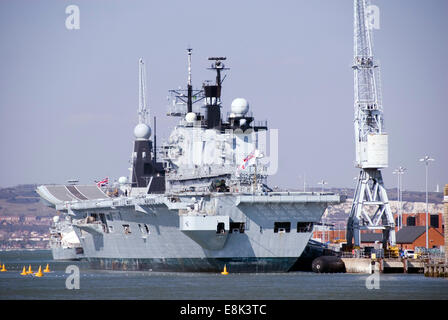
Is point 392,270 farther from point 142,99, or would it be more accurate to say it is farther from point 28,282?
point 142,99

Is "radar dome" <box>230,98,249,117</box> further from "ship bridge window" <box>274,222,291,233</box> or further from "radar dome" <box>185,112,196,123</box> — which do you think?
"ship bridge window" <box>274,222,291,233</box>

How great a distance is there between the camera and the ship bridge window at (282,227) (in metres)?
51.7

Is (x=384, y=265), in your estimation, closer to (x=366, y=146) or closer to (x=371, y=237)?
(x=366, y=146)

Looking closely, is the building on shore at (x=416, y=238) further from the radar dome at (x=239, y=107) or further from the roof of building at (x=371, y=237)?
the radar dome at (x=239, y=107)

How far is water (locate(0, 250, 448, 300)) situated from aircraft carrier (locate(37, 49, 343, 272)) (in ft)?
4.26

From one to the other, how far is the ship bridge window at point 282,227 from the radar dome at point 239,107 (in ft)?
33.1

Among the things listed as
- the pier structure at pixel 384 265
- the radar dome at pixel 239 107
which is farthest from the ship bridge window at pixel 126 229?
the pier structure at pixel 384 265

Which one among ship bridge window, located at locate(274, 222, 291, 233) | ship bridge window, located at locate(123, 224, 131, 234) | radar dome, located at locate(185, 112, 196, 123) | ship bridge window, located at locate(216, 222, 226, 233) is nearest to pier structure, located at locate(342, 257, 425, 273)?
ship bridge window, located at locate(274, 222, 291, 233)

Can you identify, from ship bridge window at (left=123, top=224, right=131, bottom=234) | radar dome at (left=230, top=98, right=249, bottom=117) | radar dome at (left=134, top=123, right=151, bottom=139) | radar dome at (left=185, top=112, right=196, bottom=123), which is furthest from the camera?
radar dome at (left=134, top=123, right=151, bottom=139)

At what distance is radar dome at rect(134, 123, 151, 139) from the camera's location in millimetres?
70938

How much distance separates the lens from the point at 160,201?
5144 cm

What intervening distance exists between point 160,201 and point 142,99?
29.3m
